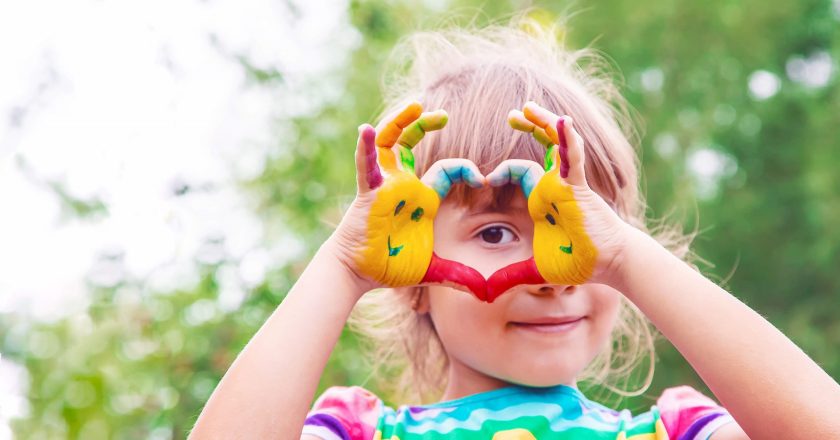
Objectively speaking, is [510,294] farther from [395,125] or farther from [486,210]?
[395,125]

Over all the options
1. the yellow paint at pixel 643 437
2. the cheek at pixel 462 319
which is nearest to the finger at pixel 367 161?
the cheek at pixel 462 319

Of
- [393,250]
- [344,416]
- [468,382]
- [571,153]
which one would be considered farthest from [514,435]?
[571,153]

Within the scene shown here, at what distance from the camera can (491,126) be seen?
6.84ft

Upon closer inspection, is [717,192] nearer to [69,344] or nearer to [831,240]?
[831,240]

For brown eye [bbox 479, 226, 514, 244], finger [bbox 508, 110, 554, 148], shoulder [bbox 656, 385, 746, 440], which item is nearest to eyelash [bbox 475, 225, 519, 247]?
brown eye [bbox 479, 226, 514, 244]

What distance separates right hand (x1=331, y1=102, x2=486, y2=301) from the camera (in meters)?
1.76

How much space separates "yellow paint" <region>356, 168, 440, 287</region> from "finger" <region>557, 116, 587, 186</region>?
0.91ft

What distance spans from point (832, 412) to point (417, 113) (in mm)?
869

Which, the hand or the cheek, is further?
the cheek

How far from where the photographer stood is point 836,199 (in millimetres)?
9328

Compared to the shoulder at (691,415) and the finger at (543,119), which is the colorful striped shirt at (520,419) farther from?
the finger at (543,119)

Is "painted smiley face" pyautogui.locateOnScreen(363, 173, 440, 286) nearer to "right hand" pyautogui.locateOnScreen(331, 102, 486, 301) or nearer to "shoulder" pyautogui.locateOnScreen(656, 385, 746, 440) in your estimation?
"right hand" pyautogui.locateOnScreen(331, 102, 486, 301)

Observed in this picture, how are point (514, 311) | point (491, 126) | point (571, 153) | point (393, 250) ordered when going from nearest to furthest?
1. point (571, 153)
2. point (393, 250)
3. point (514, 311)
4. point (491, 126)

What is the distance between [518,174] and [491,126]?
0.86 feet
